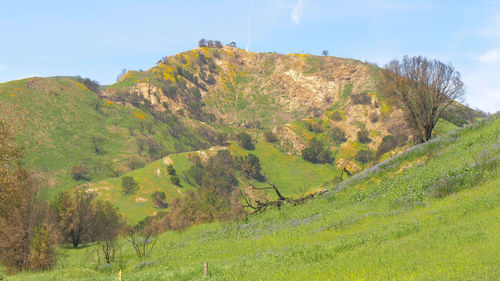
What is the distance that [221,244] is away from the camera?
1755 cm

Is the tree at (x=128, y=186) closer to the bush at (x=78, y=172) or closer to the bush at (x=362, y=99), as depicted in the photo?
the bush at (x=78, y=172)

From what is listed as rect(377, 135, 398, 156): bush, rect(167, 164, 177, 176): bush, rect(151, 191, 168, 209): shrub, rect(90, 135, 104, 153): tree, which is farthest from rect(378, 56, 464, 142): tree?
rect(90, 135, 104, 153): tree

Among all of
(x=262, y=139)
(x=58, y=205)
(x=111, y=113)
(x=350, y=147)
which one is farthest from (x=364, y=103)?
(x=58, y=205)

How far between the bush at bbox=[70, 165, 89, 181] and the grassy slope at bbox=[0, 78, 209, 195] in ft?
4.74

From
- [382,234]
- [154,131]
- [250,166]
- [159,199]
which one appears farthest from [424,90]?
[154,131]

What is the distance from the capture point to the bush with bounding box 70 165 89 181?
101 m

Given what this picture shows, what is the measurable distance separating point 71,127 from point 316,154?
94.7 metres

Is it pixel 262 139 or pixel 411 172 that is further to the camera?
pixel 262 139

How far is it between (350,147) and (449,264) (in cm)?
12790

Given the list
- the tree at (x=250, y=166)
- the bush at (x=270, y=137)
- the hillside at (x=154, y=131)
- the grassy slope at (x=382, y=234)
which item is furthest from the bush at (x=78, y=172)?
the grassy slope at (x=382, y=234)

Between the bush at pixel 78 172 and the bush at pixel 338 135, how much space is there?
317 feet

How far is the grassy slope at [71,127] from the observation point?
104875 millimetres

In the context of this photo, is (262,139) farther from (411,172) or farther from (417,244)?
(417,244)

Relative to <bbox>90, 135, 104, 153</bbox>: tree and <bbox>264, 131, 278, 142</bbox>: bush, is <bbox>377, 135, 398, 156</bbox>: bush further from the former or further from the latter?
<bbox>90, 135, 104, 153</bbox>: tree
